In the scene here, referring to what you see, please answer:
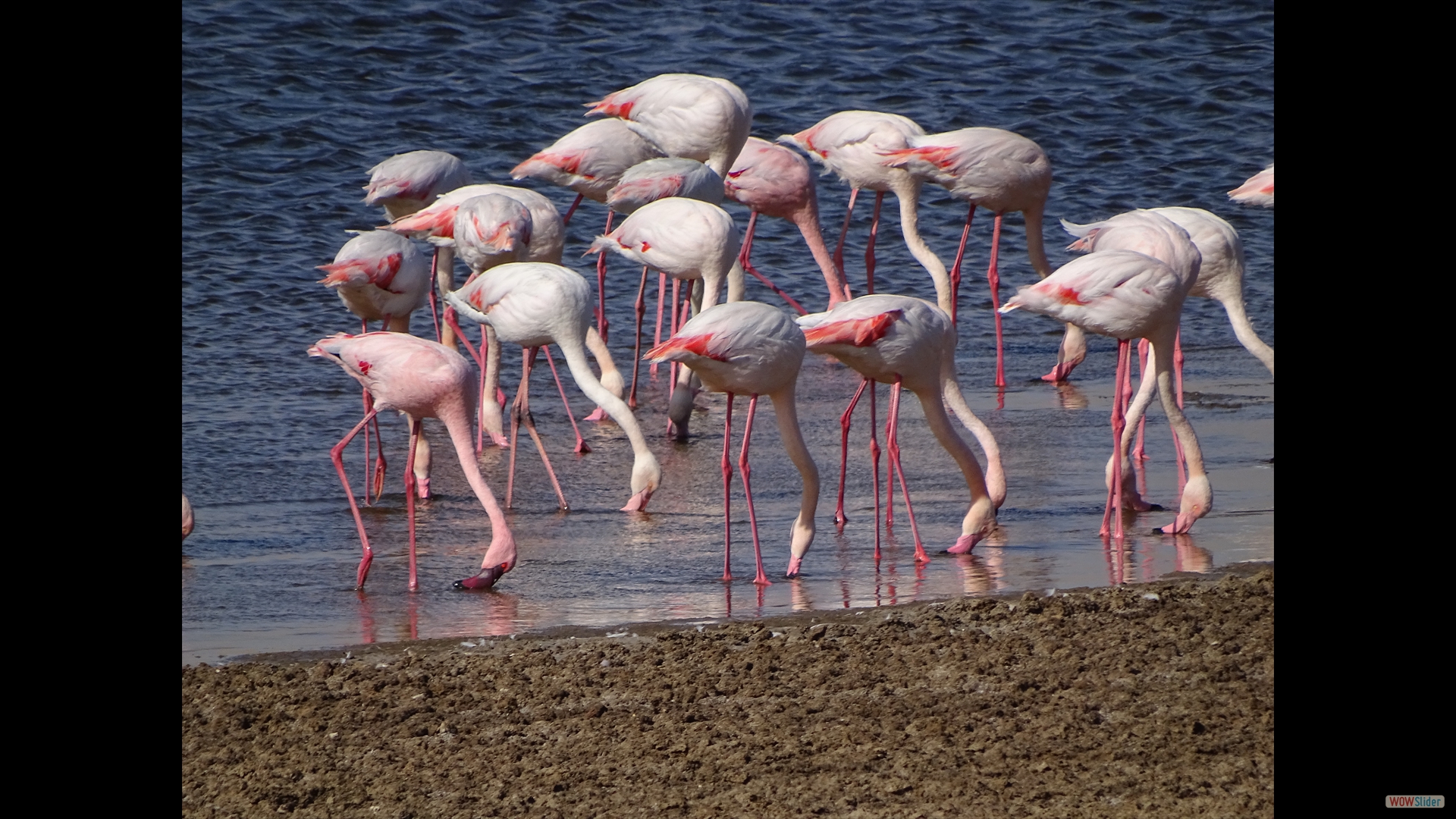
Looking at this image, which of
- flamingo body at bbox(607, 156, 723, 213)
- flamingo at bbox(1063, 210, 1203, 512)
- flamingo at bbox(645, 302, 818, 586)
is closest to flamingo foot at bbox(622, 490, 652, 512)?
flamingo at bbox(645, 302, 818, 586)

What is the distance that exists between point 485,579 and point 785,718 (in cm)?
165

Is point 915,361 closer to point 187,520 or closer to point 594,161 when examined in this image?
point 187,520

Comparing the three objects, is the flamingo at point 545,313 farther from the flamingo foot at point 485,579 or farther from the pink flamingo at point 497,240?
the flamingo foot at point 485,579

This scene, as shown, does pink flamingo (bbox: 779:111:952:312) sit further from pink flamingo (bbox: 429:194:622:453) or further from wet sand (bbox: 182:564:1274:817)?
wet sand (bbox: 182:564:1274:817)

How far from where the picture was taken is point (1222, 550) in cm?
510

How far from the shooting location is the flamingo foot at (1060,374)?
322 inches

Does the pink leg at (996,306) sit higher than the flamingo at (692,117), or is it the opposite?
the flamingo at (692,117)

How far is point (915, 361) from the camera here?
5.34 meters

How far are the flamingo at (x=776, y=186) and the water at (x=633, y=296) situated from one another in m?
0.86

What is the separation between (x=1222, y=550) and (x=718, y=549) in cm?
164

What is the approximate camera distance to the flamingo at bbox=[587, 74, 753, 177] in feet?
25.1

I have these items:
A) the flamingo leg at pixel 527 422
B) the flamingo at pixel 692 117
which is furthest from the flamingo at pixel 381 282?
the flamingo at pixel 692 117
